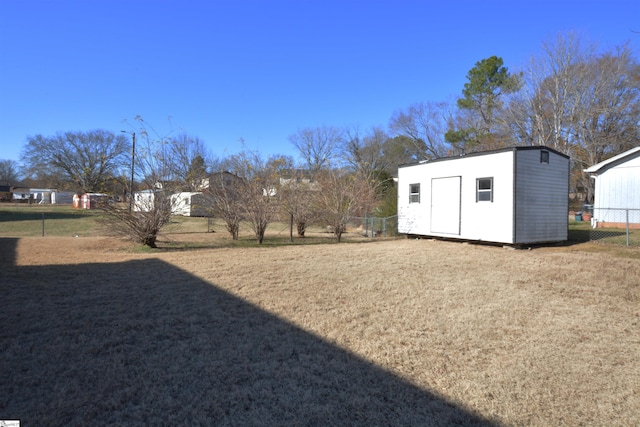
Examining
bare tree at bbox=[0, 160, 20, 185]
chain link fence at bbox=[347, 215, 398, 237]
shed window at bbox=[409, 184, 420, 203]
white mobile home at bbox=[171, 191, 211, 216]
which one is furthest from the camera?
bare tree at bbox=[0, 160, 20, 185]

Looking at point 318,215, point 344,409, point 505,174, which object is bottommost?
point 344,409

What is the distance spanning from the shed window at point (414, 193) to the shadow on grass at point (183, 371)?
1013 centimetres

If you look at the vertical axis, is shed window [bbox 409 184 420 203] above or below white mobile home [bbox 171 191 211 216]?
above

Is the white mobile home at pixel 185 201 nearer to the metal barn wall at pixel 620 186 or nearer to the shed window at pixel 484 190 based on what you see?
the shed window at pixel 484 190

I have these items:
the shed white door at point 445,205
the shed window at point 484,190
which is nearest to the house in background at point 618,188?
the shed window at point 484,190

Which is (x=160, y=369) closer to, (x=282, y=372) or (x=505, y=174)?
(x=282, y=372)

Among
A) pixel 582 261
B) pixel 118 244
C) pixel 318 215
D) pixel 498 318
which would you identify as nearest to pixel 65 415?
pixel 498 318

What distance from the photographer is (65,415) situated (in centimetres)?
251

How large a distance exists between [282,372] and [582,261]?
7.93m

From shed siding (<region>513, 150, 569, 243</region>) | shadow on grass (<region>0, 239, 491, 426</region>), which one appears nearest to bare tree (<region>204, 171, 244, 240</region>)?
shadow on grass (<region>0, 239, 491, 426</region>)

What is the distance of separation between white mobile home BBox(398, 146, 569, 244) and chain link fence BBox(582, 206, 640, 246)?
150cm

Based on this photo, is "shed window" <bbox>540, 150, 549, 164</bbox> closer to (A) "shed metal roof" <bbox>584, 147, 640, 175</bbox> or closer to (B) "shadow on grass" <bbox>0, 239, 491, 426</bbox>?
(A) "shed metal roof" <bbox>584, 147, 640, 175</bbox>

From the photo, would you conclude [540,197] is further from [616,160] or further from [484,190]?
[616,160]

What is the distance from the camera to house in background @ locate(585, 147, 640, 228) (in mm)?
15141
